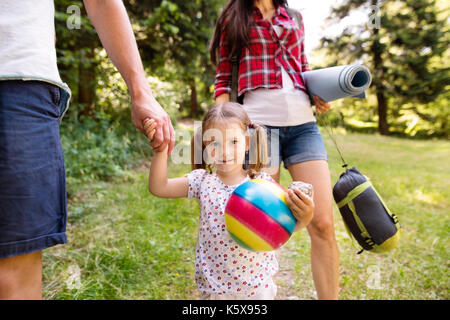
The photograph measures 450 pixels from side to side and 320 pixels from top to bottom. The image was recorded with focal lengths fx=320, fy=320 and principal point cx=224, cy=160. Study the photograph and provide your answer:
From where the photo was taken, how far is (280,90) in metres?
1.80

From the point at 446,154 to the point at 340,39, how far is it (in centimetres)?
729

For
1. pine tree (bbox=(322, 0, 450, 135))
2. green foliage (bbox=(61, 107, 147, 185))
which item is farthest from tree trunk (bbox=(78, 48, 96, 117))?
pine tree (bbox=(322, 0, 450, 135))

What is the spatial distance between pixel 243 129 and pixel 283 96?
0.46 m

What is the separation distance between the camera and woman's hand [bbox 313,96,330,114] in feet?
6.11

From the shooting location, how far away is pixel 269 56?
1.83 metres

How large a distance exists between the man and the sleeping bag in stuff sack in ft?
4.18

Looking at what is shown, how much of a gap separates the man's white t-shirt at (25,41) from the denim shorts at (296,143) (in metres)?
1.18

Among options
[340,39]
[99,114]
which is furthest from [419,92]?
[99,114]

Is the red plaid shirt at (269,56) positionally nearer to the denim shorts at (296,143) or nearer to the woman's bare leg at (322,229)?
the denim shorts at (296,143)

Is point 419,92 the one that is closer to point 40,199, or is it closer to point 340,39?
point 340,39

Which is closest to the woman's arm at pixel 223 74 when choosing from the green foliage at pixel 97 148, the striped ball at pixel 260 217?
the striped ball at pixel 260 217

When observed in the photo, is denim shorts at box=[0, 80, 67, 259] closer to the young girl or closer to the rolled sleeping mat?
the young girl

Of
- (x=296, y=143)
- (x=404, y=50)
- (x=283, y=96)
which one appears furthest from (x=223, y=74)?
(x=404, y=50)

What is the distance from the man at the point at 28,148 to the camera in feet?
2.76
